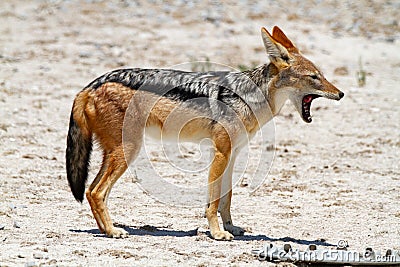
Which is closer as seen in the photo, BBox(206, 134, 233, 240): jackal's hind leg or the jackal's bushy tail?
BBox(206, 134, 233, 240): jackal's hind leg

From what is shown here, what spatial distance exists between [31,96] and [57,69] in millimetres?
1862

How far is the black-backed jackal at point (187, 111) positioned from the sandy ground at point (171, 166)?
44cm

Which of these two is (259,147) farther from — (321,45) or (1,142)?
(321,45)

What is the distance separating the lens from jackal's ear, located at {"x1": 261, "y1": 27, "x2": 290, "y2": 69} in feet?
22.7

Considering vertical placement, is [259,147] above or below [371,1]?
below

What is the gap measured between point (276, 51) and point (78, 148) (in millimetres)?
2017

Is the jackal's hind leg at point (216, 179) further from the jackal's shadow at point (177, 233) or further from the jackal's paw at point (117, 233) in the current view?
the jackal's paw at point (117, 233)

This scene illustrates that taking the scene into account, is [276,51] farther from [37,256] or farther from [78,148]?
[37,256]

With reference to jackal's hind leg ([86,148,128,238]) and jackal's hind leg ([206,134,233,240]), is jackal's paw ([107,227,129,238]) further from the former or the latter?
jackal's hind leg ([206,134,233,240])

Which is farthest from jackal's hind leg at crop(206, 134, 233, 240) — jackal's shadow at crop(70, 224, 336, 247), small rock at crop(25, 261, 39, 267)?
small rock at crop(25, 261, 39, 267)

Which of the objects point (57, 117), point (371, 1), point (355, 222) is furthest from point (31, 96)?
point (371, 1)

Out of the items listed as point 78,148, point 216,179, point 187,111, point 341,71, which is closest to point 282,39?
point 187,111

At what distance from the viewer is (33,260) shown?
5680mm

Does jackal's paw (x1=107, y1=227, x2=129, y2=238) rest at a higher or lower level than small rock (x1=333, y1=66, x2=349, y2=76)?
lower
